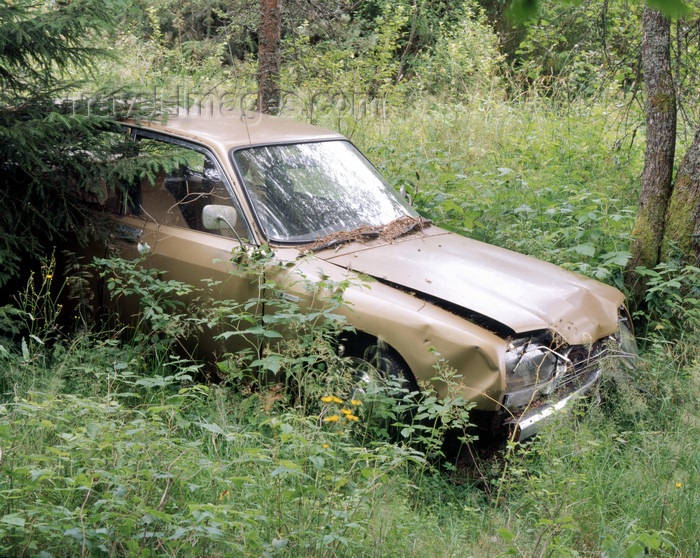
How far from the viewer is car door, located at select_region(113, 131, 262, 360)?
410 centimetres

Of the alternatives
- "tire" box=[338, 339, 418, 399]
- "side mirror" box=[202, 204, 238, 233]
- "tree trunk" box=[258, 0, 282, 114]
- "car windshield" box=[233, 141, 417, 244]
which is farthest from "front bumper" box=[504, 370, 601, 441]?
"tree trunk" box=[258, 0, 282, 114]

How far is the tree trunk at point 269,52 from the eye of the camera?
8.26 meters

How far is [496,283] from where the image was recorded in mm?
3928

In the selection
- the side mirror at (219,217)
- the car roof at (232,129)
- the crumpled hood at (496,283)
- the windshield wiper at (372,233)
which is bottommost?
the crumpled hood at (496,283)

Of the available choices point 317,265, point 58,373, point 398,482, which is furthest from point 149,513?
point 317,265

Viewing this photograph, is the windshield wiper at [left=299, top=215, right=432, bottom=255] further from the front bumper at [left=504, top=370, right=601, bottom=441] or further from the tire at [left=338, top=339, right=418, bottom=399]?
the front bumper at [left=504, top=370, right=601, bottom=441]

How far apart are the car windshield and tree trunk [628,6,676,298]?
2009mm

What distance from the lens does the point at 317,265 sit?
13.0 ft

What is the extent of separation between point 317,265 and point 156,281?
0.98m

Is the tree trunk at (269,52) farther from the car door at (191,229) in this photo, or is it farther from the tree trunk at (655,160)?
the tree trunk at (655,160)

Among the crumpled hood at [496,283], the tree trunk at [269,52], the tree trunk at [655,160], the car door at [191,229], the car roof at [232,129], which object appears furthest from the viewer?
the tree trunk at [269,52]

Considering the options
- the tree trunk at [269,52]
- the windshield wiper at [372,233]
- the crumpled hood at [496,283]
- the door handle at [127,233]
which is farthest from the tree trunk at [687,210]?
the tree trunk at [269,52]

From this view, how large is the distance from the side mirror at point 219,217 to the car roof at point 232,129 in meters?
0.50

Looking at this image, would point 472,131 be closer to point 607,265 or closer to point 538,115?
point 538,115
